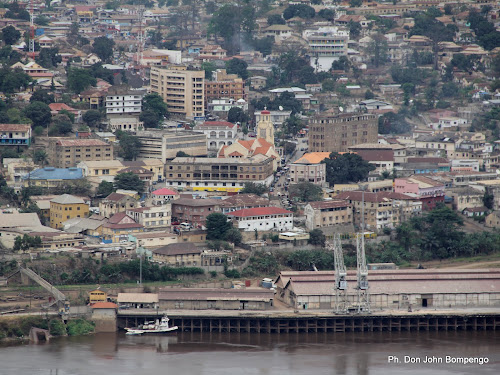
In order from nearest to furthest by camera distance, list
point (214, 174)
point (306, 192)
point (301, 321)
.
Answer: point (301, 321), point (306, 192), point (214, 174)

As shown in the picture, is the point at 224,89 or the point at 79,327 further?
the point at 224,89

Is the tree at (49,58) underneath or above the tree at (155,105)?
above

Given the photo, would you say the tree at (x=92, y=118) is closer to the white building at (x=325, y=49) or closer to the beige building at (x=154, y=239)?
the beige building at (x=154, y=239)

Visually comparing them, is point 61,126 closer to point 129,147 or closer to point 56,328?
point 129,147

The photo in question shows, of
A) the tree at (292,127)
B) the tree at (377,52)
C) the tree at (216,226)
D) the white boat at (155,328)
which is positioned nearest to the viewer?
the white boat at (155,328)

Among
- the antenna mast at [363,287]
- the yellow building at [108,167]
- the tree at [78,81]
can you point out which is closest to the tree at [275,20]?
the tree at [78,81]

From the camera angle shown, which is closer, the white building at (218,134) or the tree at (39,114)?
the tree at (39,114)

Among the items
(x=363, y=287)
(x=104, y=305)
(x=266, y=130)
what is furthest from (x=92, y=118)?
(x=363, y=287)
